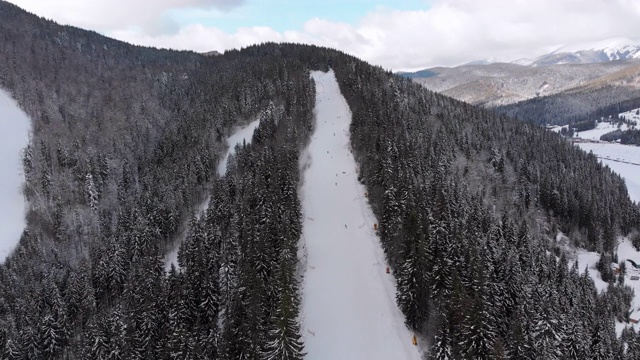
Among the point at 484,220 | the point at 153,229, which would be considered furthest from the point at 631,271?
the point at 153,229

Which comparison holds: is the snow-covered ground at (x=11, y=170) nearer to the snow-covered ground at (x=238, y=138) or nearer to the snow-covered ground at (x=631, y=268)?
the snow-covered ground at (x=238, y=138)

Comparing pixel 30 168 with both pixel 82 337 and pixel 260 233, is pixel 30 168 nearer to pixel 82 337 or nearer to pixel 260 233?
pixel 82 337

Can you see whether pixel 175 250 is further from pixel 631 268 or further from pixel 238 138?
pixel 631 268

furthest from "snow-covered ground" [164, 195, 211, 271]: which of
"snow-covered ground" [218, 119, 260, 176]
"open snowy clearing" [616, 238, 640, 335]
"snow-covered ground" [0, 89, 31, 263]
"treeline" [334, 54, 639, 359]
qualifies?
"open snowy clearing" [616, 238, 640, 335]

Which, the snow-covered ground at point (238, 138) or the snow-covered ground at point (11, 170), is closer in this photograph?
the snow-covered ground at point (11, 170)

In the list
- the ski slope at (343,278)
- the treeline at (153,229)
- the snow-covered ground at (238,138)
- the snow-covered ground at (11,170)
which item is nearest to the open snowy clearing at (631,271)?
the ski slope at (343,278)

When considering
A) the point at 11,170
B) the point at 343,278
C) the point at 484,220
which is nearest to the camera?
the point at 343,278

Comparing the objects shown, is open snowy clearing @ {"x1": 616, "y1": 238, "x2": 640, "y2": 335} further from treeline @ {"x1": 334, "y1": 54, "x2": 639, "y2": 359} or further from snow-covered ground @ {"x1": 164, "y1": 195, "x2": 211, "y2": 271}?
snow-covered ground @ {"x1": 164, "y1": 195, "x2": 211, "y2": 271}
